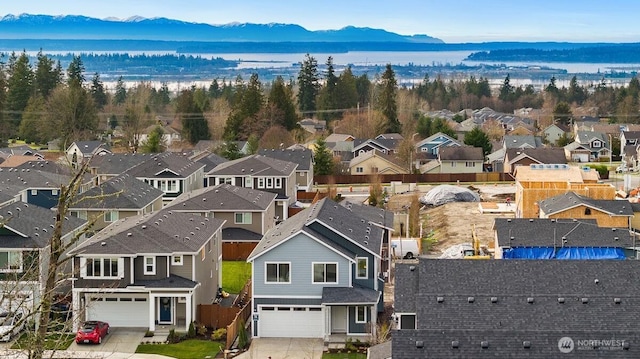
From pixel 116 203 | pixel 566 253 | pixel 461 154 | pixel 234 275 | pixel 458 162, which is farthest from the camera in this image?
pixel 461 154

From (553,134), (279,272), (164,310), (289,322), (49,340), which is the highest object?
(279,272)

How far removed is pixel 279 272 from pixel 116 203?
15.8 metres

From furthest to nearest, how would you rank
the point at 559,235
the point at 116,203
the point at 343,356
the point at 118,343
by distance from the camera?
the point at 116,203, the point at 559,235, the point at 118,343, the point at 343,356

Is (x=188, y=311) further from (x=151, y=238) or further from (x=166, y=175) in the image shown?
(x=166, y=175)

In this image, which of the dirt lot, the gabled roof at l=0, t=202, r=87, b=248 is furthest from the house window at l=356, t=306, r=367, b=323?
the dirt lot

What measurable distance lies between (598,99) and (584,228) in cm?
12183

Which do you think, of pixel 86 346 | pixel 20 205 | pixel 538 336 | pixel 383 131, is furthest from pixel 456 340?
pixel 383 131

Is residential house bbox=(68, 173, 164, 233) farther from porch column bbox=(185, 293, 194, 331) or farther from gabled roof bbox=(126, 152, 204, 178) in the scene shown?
porch column bbox=(185, 293, 194, 331)

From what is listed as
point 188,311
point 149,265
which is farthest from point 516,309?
point 149,265

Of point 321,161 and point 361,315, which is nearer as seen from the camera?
point 361,315

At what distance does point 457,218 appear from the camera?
55.2m

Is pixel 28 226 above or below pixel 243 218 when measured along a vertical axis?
above

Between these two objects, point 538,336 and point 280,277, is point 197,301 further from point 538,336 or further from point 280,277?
point 538,336

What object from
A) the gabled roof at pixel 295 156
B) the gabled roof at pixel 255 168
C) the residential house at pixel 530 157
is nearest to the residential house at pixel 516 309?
the gabled roof at pixel 255 168
